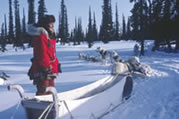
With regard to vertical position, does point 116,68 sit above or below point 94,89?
above

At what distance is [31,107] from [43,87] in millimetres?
522

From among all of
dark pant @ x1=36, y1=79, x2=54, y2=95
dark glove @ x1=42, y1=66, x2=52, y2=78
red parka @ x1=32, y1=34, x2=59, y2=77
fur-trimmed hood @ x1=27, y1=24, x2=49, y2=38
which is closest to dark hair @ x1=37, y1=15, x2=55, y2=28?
fur-trimmed hood @ x1=27, y1=24, x2=49, y2=38

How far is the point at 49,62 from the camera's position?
3.62 meters

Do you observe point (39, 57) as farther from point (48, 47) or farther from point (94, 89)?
point (94, 89)

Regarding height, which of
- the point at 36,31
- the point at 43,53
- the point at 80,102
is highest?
the point at 36,31

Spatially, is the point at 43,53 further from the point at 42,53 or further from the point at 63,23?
the point at 63,23

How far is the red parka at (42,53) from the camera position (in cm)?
340

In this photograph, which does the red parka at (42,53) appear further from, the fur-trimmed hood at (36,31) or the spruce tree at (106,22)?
the spruce tree at (106,22)

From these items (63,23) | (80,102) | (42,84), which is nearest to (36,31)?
(42,84)

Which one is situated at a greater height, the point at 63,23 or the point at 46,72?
the point at 63,23

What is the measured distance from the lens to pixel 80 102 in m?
3.63

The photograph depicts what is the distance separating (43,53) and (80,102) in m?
1.04

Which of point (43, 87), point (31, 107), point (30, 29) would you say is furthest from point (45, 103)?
point (30, 29)

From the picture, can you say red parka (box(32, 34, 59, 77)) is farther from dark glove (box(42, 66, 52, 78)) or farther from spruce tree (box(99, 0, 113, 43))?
spruce tree (box(99, 0, 113, 43))
